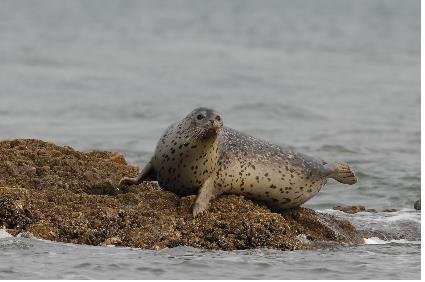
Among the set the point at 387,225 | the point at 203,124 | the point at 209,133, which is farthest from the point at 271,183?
the point at 387,225

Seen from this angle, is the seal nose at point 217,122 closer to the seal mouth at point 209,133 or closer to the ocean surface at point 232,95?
the seal mouth at point 209,133

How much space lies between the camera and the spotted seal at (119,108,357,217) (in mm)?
9273

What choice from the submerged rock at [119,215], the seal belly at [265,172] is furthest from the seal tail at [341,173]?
the submerged rock at [119,215]

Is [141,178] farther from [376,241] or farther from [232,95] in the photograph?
[232,95]

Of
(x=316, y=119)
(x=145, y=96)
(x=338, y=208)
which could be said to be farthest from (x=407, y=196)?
(x=145, y=96)

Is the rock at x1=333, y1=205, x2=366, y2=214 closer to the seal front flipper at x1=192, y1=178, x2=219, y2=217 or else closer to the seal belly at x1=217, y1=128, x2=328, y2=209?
the seal belly at x1=217, y1=128, x2=328, y2=209

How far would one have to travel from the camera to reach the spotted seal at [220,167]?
9.27 metres

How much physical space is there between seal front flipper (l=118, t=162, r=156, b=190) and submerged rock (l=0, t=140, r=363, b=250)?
73mm

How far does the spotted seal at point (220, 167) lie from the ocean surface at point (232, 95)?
2.54 feet

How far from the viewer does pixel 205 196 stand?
906 centimetres

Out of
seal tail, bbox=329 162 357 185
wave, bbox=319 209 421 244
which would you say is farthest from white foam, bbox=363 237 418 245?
seal tail, bbox=329 162 357 185

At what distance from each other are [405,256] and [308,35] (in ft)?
108

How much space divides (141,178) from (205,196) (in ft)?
2.21

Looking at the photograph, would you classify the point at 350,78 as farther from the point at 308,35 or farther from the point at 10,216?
the point at 10,216
